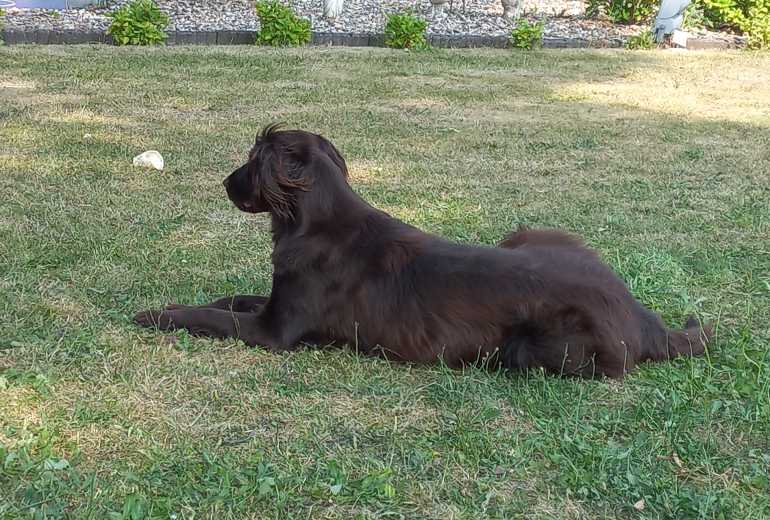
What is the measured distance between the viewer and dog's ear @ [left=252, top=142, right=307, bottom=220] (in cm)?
363

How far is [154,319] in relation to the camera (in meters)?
3.90

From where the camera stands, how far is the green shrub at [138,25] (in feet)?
36.3

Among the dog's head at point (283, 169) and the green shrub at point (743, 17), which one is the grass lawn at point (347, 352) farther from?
the green shrub at point (743, 17)

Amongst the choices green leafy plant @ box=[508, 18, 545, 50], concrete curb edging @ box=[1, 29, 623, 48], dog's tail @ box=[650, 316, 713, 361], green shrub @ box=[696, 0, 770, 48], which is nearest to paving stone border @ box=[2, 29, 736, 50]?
concrete curb edging @ box=[1, 29, 623, 48]

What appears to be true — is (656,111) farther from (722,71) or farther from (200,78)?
(200,78)

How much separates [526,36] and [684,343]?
357 inches

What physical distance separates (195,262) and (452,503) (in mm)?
2415

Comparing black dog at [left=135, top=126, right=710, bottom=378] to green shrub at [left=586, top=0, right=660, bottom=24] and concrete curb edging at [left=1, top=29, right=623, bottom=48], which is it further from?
green shrub at [left=586, top=0, right=660, bottom=24]

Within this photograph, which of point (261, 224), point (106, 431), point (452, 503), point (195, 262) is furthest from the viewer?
point (261, 224)

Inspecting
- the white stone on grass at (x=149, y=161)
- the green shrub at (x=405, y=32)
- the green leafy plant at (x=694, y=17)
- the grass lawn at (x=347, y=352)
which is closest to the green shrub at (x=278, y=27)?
the green shrub at (x=405, y=32)

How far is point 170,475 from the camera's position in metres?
2.82

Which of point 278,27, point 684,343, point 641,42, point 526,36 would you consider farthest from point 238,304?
point 641,42

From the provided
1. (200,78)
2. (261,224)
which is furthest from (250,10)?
(261,224)

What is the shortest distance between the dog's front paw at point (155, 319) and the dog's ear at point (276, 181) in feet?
2.22
